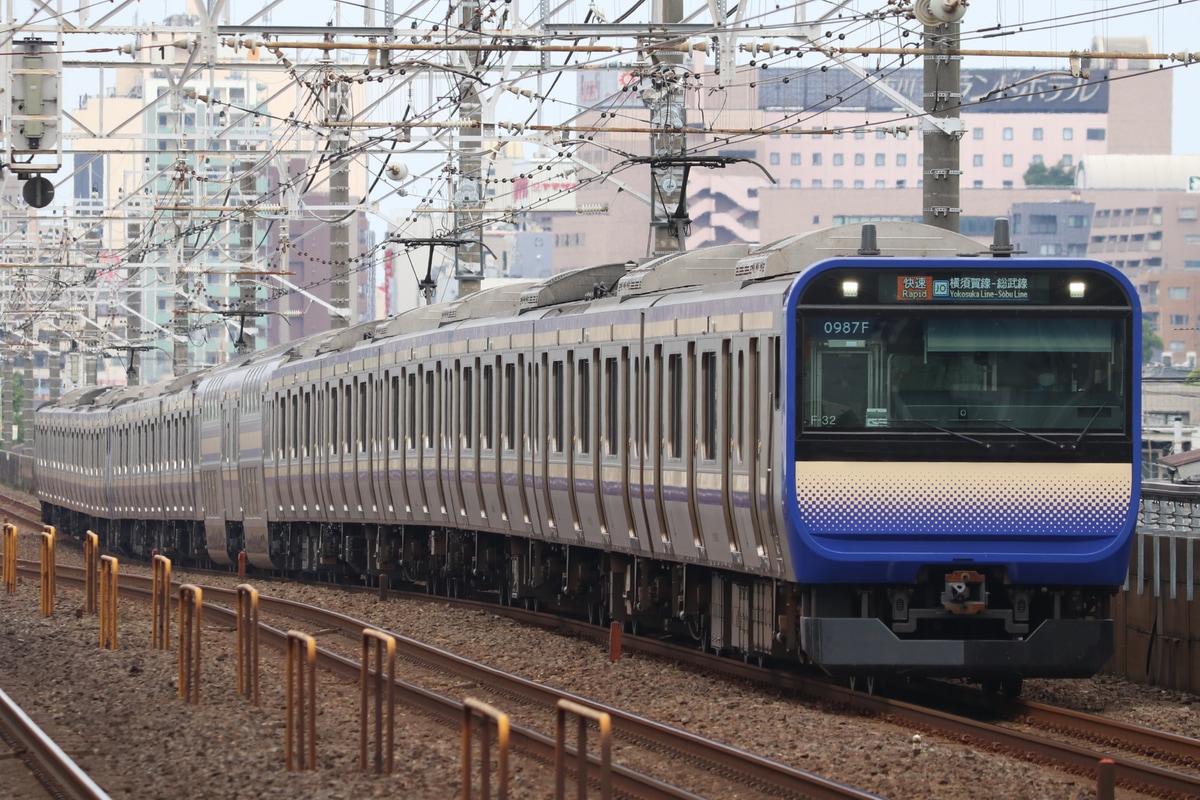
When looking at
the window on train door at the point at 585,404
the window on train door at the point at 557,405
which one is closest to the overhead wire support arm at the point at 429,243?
the window on train door at the point at 557,405

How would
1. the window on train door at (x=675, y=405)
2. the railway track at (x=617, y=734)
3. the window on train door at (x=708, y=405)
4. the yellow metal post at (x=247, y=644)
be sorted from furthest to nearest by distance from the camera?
the window on train door at (x=675, y=405) < the window on train door at (x=708, y=405) < the yellow metal post at (x=247, y=644) < the railway track at (x=617, y=734)

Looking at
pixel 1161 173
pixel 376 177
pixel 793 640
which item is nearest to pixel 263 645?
pixel 793 640

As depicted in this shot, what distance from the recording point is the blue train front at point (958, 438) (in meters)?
12.4

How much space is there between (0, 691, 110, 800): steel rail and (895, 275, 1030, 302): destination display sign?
562 centimetres

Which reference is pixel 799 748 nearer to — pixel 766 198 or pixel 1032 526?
pixel 1032 526

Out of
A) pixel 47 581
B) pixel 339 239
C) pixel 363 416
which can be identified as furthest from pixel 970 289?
pixel 339 239

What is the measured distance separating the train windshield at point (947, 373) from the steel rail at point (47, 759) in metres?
4.76

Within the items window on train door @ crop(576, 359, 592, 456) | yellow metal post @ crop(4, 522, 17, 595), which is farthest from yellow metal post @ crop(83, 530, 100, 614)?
window on train door @ crop(576, 359, 592, 456)

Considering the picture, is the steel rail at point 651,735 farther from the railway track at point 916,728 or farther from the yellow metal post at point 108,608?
the yellow metal post at point 108,608

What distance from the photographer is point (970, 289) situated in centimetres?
1252

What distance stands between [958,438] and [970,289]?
93 cm

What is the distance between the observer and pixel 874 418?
12453 millimetres

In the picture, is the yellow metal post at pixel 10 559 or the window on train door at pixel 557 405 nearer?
the window on train door at pixel 557 405

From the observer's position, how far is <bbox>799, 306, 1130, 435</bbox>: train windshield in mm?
12453
